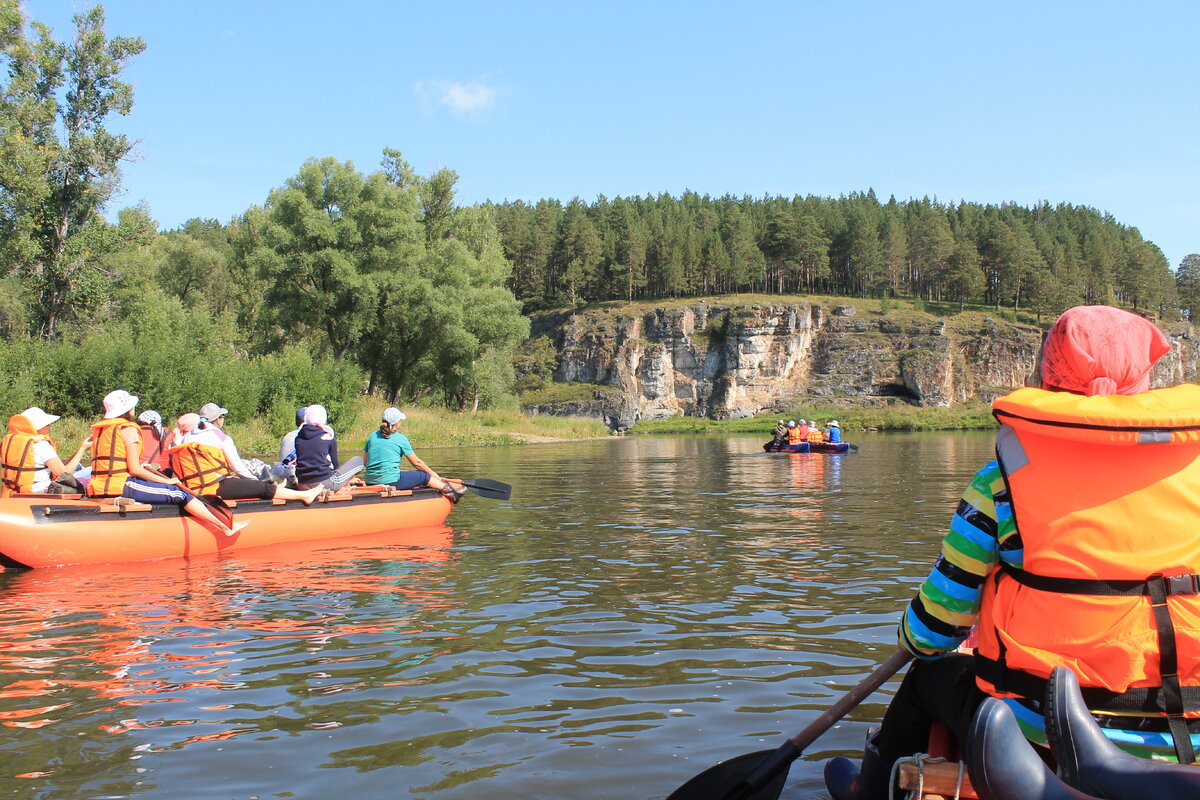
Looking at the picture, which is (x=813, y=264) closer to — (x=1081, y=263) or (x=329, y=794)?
(x=1081, y=263)

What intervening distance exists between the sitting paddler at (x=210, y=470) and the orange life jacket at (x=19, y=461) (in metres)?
1.50

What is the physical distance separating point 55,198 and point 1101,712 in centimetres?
3104

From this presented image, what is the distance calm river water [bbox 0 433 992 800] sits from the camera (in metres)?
4.19

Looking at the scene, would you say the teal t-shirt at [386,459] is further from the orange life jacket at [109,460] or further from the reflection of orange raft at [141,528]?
the orange life jacket at [109,460]

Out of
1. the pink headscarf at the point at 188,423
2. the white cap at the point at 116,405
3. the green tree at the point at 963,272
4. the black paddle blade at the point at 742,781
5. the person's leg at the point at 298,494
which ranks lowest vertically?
the black paddle blade at the point at 742,781

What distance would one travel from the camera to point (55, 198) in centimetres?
2731

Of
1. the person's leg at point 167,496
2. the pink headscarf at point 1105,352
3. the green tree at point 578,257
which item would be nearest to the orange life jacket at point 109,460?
the person's leg at point 167,496

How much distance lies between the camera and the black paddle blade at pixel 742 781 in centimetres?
348

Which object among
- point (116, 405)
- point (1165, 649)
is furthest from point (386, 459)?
point (1165, 649)

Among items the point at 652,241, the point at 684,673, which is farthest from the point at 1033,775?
the point at 652,241

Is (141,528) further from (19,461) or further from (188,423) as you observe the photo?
(19,461)

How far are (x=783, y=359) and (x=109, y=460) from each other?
72916mm

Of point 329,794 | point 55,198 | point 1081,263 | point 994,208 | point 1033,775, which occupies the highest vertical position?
point 994,208

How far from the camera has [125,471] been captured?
985cm
